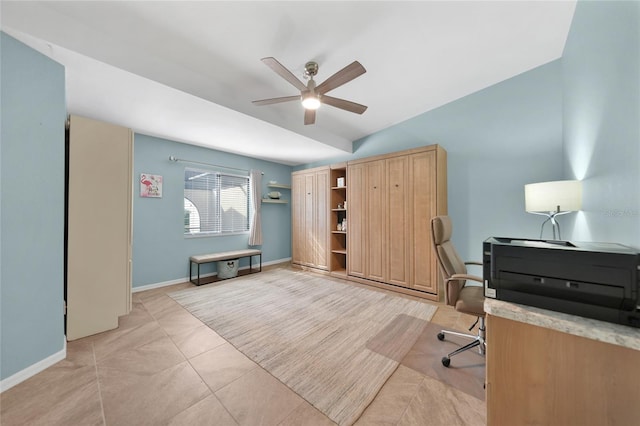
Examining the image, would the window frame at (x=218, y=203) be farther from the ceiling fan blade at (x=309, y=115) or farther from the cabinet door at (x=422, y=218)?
the cabinet door at (x=422, y=218)

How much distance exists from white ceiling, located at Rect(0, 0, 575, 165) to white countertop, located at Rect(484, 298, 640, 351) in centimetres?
223

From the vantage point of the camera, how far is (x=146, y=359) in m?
1.83

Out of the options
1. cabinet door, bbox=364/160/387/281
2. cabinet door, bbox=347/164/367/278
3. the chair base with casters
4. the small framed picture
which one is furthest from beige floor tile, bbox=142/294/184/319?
the chair base with casters

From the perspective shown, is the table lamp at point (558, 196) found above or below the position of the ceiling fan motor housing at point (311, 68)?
below

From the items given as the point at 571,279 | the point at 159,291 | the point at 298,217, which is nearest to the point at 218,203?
the point at 298,217

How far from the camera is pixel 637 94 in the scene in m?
0.98

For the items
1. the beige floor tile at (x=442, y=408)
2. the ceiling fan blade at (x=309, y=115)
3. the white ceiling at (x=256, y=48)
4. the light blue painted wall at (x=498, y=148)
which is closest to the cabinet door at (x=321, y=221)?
the white ceiling at (x=256, y=48)

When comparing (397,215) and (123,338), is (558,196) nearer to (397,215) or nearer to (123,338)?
(397,215)

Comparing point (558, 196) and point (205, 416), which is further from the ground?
point (558, 196)

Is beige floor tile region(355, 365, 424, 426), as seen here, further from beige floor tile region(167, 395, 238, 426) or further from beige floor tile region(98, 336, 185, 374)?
beige floor tile region(98, 336, 185, 374)

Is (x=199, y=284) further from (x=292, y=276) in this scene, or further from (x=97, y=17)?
(x=97, y=17)

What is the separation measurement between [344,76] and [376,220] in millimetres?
2301

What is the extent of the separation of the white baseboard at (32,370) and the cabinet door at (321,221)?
11.5 feet

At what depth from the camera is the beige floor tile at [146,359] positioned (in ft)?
5.67
